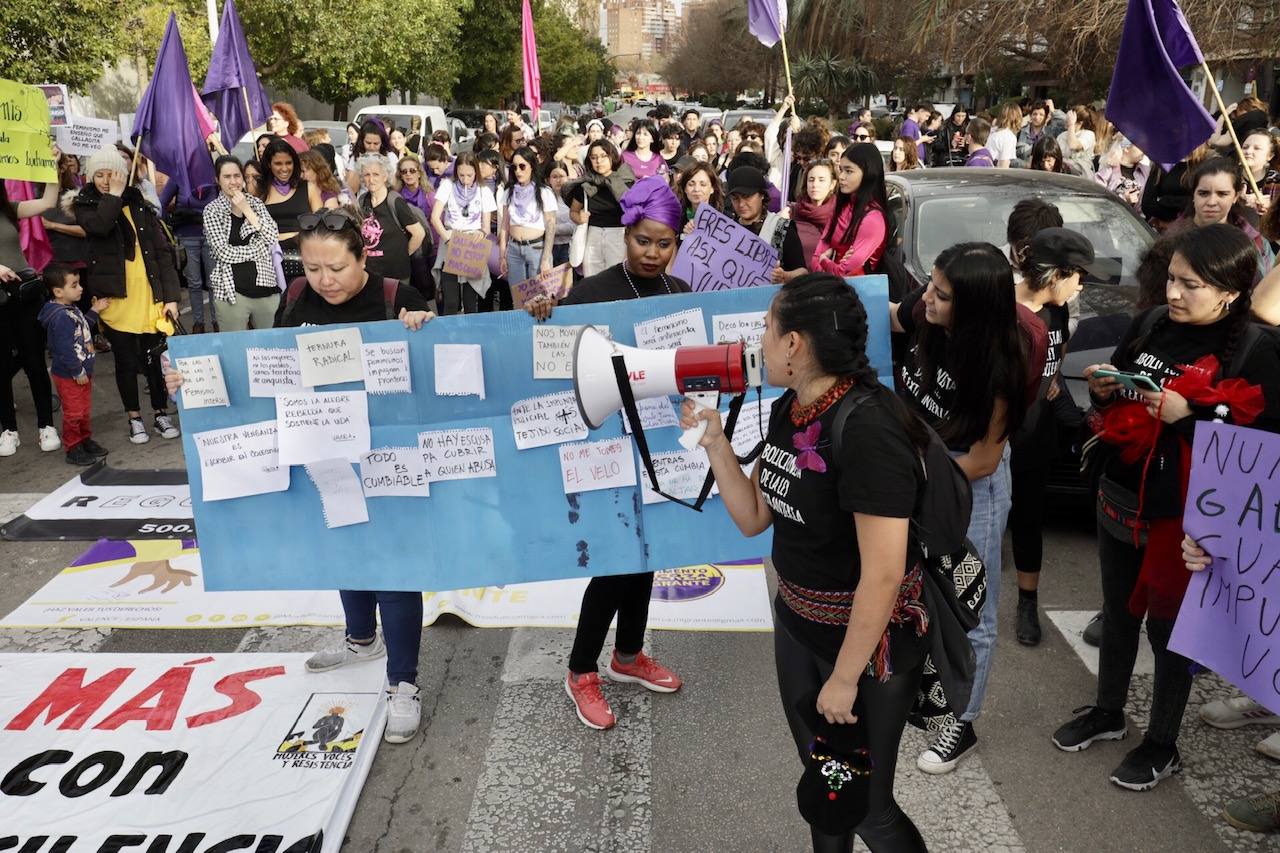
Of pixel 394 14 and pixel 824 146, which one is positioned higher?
pixel 394 14

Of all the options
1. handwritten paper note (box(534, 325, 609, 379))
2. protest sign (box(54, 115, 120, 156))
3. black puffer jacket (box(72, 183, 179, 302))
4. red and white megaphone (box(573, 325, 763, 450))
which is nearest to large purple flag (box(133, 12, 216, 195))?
black puffer jacket (box(72, 183, 179, 302))

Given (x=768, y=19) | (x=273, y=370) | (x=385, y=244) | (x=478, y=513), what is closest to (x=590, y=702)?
(x=478, y=513)

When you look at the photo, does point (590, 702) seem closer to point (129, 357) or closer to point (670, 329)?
point (670, 329)

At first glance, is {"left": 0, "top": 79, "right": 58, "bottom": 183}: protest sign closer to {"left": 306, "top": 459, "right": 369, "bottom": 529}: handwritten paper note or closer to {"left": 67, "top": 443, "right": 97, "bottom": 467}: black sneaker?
{"left": 67, "top": 443, "right": 97, "bottom": 467}: black sneaker

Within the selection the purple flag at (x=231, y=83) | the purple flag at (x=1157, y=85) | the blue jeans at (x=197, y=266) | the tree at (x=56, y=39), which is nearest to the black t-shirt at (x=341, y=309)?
the purple flag at (x=1157, y=85)

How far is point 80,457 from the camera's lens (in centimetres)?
662

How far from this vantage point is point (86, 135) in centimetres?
784

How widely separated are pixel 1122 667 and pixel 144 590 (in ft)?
13.5

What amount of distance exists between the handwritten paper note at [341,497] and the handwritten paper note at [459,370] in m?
0.42

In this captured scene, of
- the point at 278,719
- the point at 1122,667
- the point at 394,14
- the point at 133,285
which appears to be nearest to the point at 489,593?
the point at 278,719

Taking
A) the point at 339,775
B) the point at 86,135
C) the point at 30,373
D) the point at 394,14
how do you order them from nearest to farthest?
the point at 339,775 < the point at 30,373 < the point at 86,135 < the point at 394,14

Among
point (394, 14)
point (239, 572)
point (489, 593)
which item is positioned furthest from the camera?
point (394, 14)

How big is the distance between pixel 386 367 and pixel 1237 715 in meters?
3.25

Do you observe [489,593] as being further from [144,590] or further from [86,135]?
[86,135]
